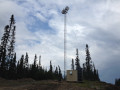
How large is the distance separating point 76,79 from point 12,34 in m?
34.9

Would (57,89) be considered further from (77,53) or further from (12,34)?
(77,53)

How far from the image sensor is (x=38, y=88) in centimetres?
2239

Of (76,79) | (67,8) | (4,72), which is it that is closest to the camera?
(76,79)

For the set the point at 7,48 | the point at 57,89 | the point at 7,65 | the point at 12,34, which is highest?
the point at 12,34

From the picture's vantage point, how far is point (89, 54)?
3004 inches

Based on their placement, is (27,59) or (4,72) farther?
(27,59)

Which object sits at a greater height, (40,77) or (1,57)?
(1,57)

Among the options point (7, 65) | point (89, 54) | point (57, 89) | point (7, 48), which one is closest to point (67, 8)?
point (57, 89)

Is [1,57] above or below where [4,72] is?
above

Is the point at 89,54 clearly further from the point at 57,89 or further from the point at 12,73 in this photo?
the point at 57,89

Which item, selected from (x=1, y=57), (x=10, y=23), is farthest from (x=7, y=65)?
(x=10, y=23)

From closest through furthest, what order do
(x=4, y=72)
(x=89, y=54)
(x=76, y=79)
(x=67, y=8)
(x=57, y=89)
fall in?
(x=57, y=89) < (x=76, y=79) < (x=67, y=8) < (x=4, y=72) < (x=89, y=54)

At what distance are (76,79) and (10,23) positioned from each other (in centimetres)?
3685

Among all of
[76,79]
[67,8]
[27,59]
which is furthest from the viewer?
Answer: [27,59]
